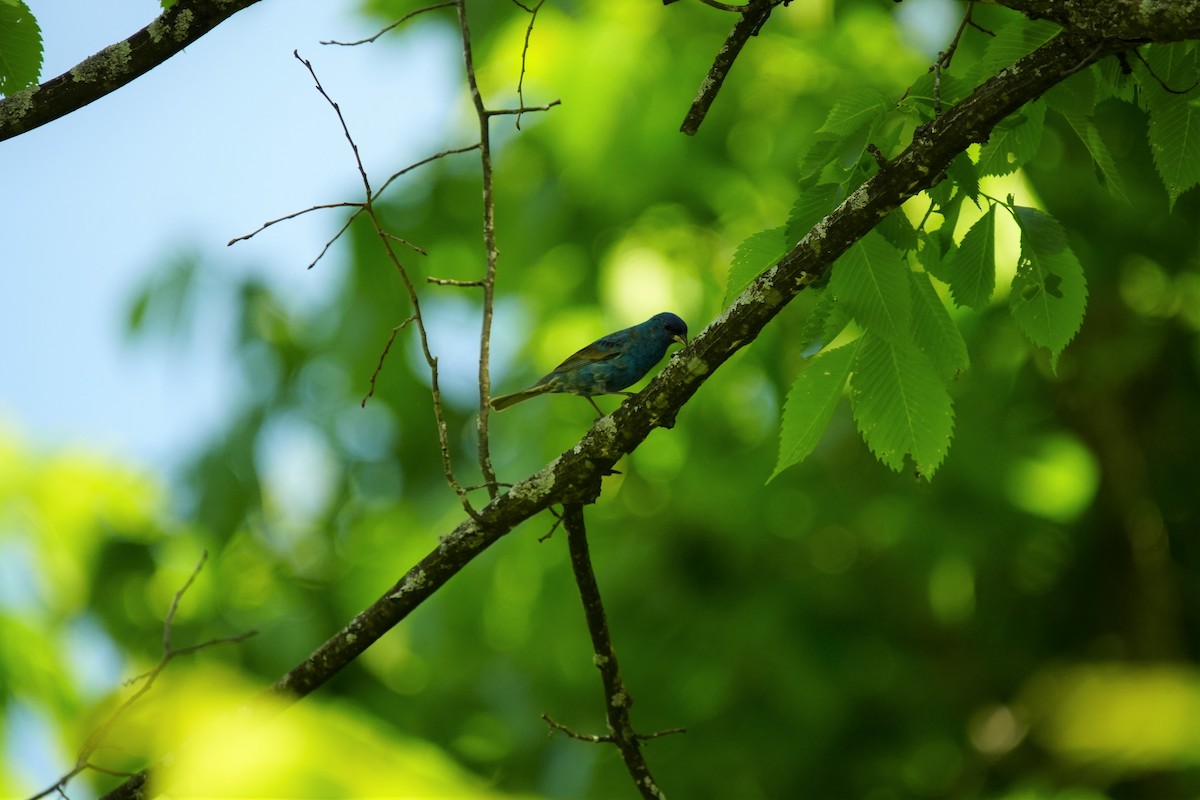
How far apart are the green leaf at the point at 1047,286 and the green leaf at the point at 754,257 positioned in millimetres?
661

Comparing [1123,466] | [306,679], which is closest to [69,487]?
[306,679]

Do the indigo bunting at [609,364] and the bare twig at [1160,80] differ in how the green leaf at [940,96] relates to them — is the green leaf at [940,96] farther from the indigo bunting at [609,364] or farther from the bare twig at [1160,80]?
the indigo bunting at [609,364]

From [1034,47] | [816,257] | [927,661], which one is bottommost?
[927,661]

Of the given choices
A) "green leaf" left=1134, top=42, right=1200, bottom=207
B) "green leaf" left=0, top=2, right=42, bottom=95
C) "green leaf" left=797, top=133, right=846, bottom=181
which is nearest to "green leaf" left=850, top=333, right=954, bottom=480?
"green leaf" left=797, top=133, right=846, bottom=181

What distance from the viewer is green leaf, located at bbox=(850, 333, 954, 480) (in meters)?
2.92

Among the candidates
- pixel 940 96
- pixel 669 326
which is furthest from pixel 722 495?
pixel 940 96

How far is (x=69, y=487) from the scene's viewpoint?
1070 cm

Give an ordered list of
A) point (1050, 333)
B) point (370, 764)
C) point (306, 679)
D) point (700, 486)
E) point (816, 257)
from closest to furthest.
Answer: point (370, 764)
point (816, 257)
point (1050, 333)
point (306, 679)
point (700, 486)

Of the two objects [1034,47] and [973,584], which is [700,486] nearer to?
[973,584]

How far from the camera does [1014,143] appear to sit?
3055 mm

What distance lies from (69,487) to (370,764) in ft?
33.1

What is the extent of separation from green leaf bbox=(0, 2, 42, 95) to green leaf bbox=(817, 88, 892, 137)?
2.26 m

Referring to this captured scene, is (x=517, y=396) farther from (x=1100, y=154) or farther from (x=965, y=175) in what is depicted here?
(x=1100, y=154)

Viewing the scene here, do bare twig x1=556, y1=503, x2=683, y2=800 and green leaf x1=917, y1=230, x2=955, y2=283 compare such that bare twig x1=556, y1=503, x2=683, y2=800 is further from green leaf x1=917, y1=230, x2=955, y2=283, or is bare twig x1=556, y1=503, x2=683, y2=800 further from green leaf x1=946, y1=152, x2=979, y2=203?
green leaf x1=946, y1=152, x2=979, y2=203
